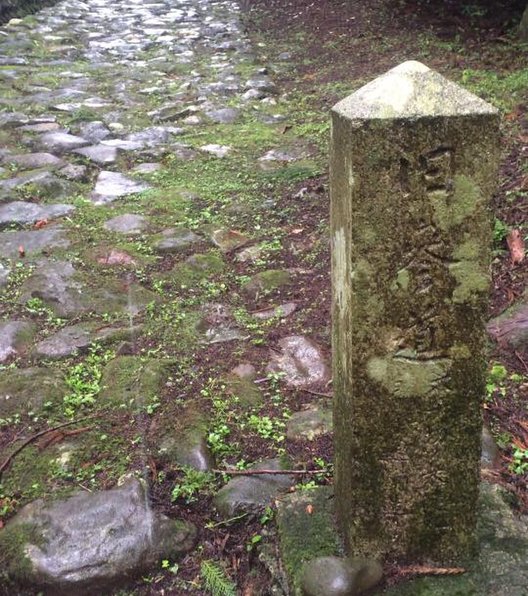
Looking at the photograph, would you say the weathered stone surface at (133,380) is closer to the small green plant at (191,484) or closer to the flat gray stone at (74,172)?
the small green plant at (191,484)

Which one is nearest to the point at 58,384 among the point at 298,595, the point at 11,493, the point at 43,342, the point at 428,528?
the point at 43,342

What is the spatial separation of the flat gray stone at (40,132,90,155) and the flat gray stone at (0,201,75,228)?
0.99 metres

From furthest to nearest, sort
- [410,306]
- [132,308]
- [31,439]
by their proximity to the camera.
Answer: [132,308]
[31,439]
[410,306]

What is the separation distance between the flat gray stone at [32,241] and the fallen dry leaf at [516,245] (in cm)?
252

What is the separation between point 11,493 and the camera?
→ 7.86ft

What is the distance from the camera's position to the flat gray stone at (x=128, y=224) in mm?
4305

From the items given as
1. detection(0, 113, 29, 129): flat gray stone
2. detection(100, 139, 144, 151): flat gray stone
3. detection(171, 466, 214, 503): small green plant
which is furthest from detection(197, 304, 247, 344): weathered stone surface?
detection(0, 113, 29, 129): flat gray stone

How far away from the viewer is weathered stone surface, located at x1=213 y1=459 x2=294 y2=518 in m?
2.32

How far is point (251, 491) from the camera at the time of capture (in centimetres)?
238

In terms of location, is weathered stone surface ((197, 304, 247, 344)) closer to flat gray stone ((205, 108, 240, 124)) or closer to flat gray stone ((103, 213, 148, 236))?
flat gray stone ((103, 213, 148, 236))

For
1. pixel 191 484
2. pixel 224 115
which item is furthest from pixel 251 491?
pixel 224 115

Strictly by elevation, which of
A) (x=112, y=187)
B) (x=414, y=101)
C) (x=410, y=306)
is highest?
(x=414, y=101)

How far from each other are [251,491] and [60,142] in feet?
13.2

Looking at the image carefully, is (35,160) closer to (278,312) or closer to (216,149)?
(216,149)
